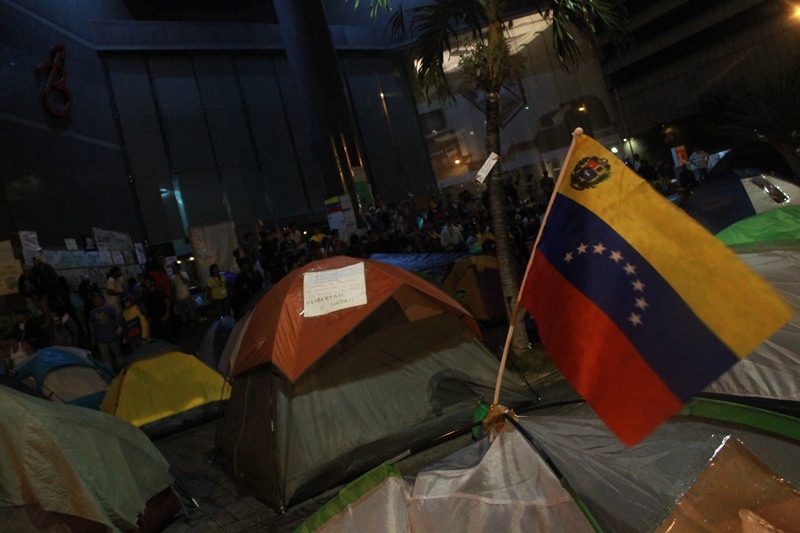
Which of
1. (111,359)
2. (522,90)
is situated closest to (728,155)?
(111,359)

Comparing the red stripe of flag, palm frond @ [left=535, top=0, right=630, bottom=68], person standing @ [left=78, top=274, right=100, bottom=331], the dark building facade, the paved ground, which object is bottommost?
the paved ground

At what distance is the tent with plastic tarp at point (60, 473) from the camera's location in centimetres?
444

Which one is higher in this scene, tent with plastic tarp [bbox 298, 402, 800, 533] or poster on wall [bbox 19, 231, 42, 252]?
poster on wall [bbox 19, 231, 42, 252]

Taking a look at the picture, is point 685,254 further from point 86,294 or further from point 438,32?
point 86,294

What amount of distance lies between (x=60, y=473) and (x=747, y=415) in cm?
455

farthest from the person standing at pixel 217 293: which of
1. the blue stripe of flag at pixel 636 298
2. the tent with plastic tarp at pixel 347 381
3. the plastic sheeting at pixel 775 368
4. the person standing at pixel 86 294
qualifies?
the blue stripe of flag at pixel 636 298

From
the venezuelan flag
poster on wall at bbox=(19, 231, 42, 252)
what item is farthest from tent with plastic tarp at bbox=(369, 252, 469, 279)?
poster on wall at bbox=(19, 231, 42, 252)

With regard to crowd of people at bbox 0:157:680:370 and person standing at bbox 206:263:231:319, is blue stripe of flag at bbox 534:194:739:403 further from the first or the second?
person standing at bbox 206:263:231:319

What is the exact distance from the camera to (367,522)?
2.60 meters

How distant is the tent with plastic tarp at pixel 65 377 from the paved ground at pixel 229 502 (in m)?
2.65

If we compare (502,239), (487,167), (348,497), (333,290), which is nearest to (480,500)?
(348,497)

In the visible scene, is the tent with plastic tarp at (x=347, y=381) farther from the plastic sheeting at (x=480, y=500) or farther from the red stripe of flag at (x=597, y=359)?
the red stripe of flag at (x=597, y=359)

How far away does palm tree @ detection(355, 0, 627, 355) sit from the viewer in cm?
787

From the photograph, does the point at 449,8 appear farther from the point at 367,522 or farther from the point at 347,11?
the point at 347,11
